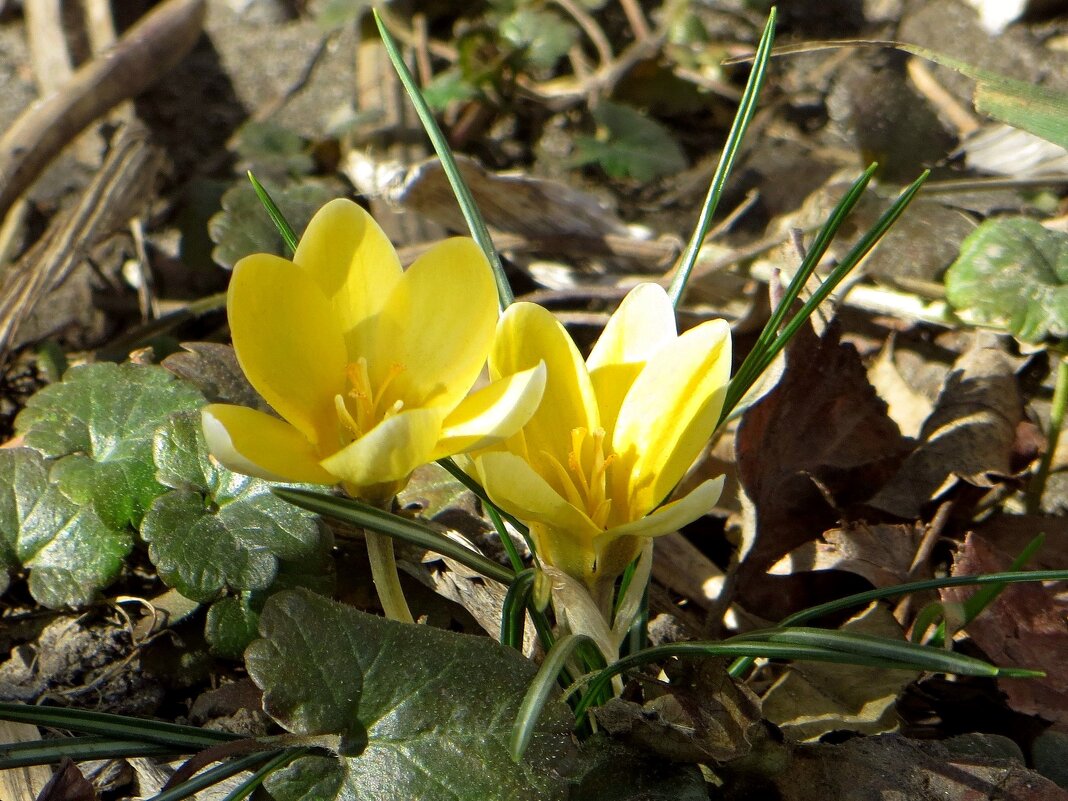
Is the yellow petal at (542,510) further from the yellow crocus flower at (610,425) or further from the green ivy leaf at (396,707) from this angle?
the green ivy leaf at (396,707)

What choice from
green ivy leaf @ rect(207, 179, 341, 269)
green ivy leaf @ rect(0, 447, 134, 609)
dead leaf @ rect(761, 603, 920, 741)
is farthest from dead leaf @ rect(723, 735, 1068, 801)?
green ivy leaf @ rect(207, 179, 341, 269)

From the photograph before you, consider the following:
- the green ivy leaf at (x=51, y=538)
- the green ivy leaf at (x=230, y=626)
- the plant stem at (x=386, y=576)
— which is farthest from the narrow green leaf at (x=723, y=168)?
the green ivy leaf at (x=51, y=538)

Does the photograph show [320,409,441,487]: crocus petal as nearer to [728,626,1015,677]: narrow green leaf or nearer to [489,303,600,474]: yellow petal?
[489,303,600,474]: yellow petal

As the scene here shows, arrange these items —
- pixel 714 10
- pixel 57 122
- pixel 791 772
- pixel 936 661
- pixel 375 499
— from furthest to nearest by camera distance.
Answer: pixel 714 10
pixel 57 122
pixel 791 772
pixel 375 499
pixel 936 661

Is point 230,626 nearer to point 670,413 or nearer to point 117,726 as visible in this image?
point 117,726

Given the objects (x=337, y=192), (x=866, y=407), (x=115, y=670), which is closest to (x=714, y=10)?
(x=337, y=192)

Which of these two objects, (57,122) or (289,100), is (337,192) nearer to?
(57,122)
